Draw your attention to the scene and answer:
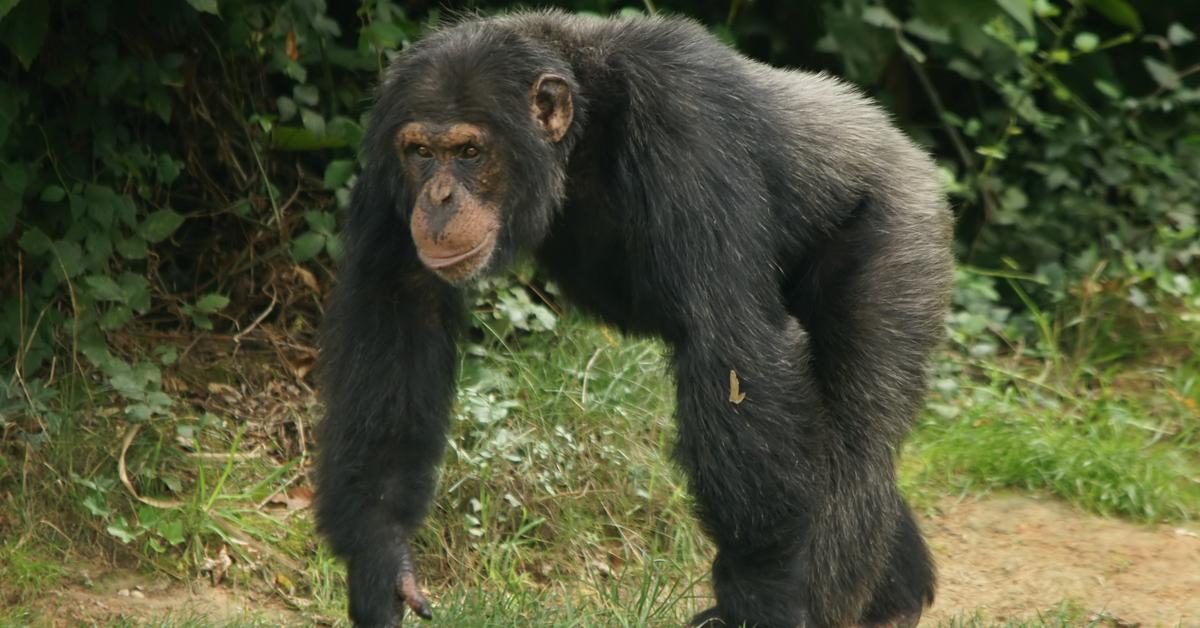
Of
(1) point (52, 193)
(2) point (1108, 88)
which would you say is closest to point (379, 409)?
(1) point (52, 193)

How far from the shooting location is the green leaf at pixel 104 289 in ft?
21.5

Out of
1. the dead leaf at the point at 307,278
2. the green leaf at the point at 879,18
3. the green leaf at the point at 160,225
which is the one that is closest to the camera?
the green leaf at the point at 160,225

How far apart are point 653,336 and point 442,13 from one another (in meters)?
3.14

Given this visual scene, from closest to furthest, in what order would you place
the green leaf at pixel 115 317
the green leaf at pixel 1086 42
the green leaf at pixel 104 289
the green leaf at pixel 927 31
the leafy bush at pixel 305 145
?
the green leaf at pixel 104 289 → the green leaf at pixel 115 317 → the leafy bush at pixel 305 145 → the green leaf at pixel 927 31 → the green leaf at pixel 1086 42

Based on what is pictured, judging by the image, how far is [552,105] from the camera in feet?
17.1

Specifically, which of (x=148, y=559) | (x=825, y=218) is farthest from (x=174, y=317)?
(x=825, y=218)

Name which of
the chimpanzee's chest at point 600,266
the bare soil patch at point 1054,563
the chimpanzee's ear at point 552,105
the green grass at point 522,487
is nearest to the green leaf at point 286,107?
the green grass at point 522,487

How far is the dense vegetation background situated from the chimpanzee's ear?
1117 mm

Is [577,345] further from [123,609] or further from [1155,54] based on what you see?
[1155,54]

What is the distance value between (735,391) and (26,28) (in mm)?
3107

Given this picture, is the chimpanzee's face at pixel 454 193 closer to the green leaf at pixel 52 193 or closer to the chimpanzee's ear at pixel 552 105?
the chimpanzee's ear at pixel 552 105

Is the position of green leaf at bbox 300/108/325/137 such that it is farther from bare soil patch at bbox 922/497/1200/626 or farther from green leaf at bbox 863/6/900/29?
bare soil patch at bbox 922/497/1200/626

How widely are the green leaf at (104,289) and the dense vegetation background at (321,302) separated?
0.02m

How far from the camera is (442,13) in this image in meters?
8.10
